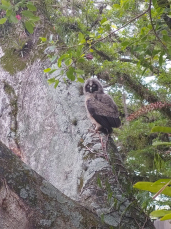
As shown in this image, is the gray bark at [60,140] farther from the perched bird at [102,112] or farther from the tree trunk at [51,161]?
the perched bird at [102,112]

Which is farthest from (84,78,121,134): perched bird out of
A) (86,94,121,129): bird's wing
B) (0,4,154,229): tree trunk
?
(0,4,154,229): tree trunk

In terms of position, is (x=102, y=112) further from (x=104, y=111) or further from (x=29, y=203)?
(x=29, y=203)

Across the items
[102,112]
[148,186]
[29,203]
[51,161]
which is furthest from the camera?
[102,112]

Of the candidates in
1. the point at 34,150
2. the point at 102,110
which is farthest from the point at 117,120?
the point at 34,150

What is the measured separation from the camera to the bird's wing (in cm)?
300

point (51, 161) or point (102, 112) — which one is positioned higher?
point (102, 112)

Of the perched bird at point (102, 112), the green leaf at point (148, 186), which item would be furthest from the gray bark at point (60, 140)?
the green leaf at point (148, 186)

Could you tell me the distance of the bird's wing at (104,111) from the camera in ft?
9.84

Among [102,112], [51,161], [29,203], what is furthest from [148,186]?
[102,112]

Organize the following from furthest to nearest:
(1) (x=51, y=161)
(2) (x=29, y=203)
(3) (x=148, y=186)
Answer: (1) (x=51, y=161)
(2) (x=29, y=203)
(3) (x=148, y=186)

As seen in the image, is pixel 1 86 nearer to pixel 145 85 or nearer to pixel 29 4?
pixel 29 4

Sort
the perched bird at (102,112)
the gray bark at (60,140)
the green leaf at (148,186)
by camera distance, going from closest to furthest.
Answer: the green leaf at (148,186), the gray bark at (60,140), the perched bird at (102,112)

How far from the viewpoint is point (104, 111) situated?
10.6 ft

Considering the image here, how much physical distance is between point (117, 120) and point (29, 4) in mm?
1796
